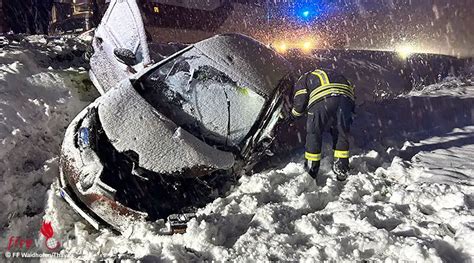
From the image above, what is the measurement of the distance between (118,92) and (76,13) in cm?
741

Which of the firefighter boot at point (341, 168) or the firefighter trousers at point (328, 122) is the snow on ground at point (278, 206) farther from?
the firefighter trousers at point (328, 122)

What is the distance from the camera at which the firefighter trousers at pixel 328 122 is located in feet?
15.5

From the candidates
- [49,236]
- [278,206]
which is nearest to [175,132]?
[278,206]

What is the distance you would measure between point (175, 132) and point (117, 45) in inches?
105

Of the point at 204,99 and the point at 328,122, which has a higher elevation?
the point at 204,99

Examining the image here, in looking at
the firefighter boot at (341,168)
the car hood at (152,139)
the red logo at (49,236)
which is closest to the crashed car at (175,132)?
the car hood at (152,139)

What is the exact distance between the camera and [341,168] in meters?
4.66

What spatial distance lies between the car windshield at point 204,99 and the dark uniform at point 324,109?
0.70 metres

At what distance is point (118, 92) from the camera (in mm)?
4191

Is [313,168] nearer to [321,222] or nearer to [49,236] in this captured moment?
[321,222]

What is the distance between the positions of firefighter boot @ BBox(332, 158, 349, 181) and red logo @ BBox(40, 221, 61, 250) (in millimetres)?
3150

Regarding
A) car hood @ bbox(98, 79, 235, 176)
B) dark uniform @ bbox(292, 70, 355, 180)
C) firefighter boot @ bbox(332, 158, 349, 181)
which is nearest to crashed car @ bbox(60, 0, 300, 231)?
car hood @ bbox(98, 79, 235, 176)

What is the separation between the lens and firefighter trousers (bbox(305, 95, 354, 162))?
4715mm

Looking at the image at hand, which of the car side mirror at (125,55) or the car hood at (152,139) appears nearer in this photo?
the car hood at (152,139)
